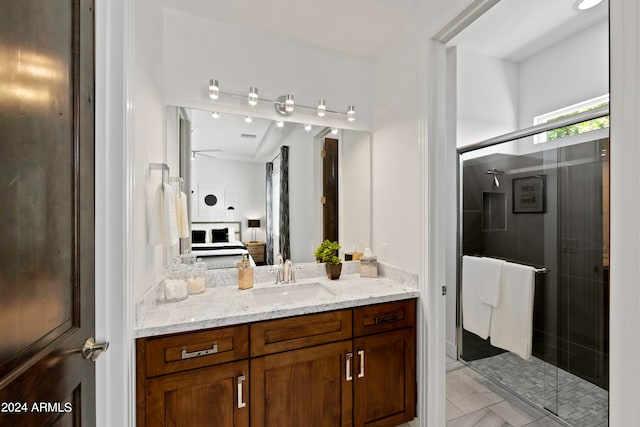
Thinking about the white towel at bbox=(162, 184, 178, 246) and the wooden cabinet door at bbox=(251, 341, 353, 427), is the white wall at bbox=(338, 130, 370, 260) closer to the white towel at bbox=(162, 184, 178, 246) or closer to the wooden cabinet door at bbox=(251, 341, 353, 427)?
the wooden cabinet door at bbox=(251, 341, 353, 427)

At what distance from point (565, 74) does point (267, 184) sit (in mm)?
2941

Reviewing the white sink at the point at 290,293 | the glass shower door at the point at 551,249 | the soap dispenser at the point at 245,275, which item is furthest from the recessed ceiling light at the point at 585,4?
the soap dispenser at the point at 245,275

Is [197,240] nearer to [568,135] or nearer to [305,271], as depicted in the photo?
[305,271]

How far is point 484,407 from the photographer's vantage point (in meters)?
1.92

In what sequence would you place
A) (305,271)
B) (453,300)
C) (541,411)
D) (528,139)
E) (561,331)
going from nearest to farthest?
(541,411)
(305,271)
(561,331)
(528,139)
(453,300)

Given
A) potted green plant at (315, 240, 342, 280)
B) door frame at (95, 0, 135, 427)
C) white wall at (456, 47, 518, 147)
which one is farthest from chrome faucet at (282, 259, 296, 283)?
white wall at (456, 47, 518, 147)

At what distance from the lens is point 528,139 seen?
7.64 feet

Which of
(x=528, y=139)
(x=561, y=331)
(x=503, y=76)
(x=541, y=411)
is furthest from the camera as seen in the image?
(x=503, y=76)

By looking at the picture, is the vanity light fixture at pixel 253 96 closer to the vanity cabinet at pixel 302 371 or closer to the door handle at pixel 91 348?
the vanity cabinet at pixel 302 371

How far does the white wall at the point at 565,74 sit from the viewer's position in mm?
2385

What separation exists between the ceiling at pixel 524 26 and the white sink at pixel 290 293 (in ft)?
8.04

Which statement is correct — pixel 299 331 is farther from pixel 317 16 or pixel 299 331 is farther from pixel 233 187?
pixel 317 16

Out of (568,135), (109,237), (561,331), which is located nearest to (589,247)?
(561,331)

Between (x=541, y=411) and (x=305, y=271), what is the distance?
1.84 meters
